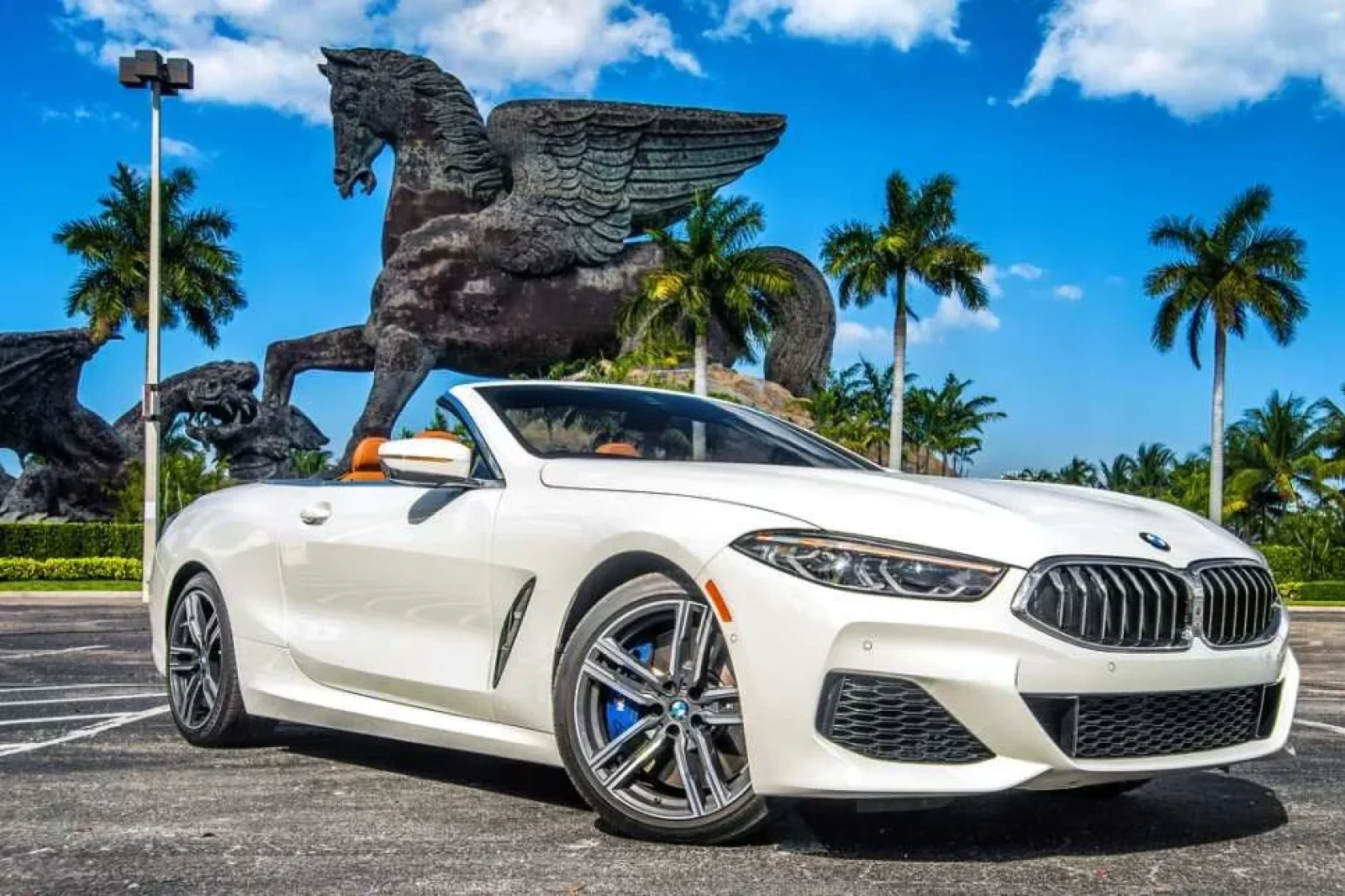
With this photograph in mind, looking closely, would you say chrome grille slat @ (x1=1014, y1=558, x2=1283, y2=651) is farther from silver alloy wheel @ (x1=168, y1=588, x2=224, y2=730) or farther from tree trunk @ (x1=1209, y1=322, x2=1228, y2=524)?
tree trunk @ (x1=1209, y1=322, x2=1228, y2=524)

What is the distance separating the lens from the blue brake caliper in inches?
167

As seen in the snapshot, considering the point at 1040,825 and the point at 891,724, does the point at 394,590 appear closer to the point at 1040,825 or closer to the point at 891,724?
the point at 891,724

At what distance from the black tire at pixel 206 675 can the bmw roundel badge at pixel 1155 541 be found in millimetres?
3620

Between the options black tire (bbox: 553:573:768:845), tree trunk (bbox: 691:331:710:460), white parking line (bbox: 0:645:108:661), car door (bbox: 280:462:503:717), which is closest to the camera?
black tire (bbox: 553:573:768:845)

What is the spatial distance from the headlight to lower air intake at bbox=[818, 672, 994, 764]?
0.78 feet

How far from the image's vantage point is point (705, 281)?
38.8m

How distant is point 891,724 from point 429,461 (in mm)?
1817

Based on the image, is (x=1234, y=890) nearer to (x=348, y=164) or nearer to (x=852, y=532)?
(x=852, y=532)

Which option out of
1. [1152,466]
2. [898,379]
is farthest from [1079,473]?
[898,379]

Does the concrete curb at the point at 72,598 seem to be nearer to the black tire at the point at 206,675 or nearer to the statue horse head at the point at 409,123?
the statue horse head at the point at 409,123

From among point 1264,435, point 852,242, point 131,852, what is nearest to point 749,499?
point 131,852

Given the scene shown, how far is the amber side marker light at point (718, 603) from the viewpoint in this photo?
3.97 metres

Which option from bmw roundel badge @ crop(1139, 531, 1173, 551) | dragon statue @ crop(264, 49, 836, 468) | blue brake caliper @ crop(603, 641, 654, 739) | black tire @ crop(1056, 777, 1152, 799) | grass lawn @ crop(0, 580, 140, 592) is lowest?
grass lawn @ crop(0, 580, 140, 592)

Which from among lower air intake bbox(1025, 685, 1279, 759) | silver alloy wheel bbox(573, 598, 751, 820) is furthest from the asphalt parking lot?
lower air intake bbox(1025, 685, 1279, 759)
